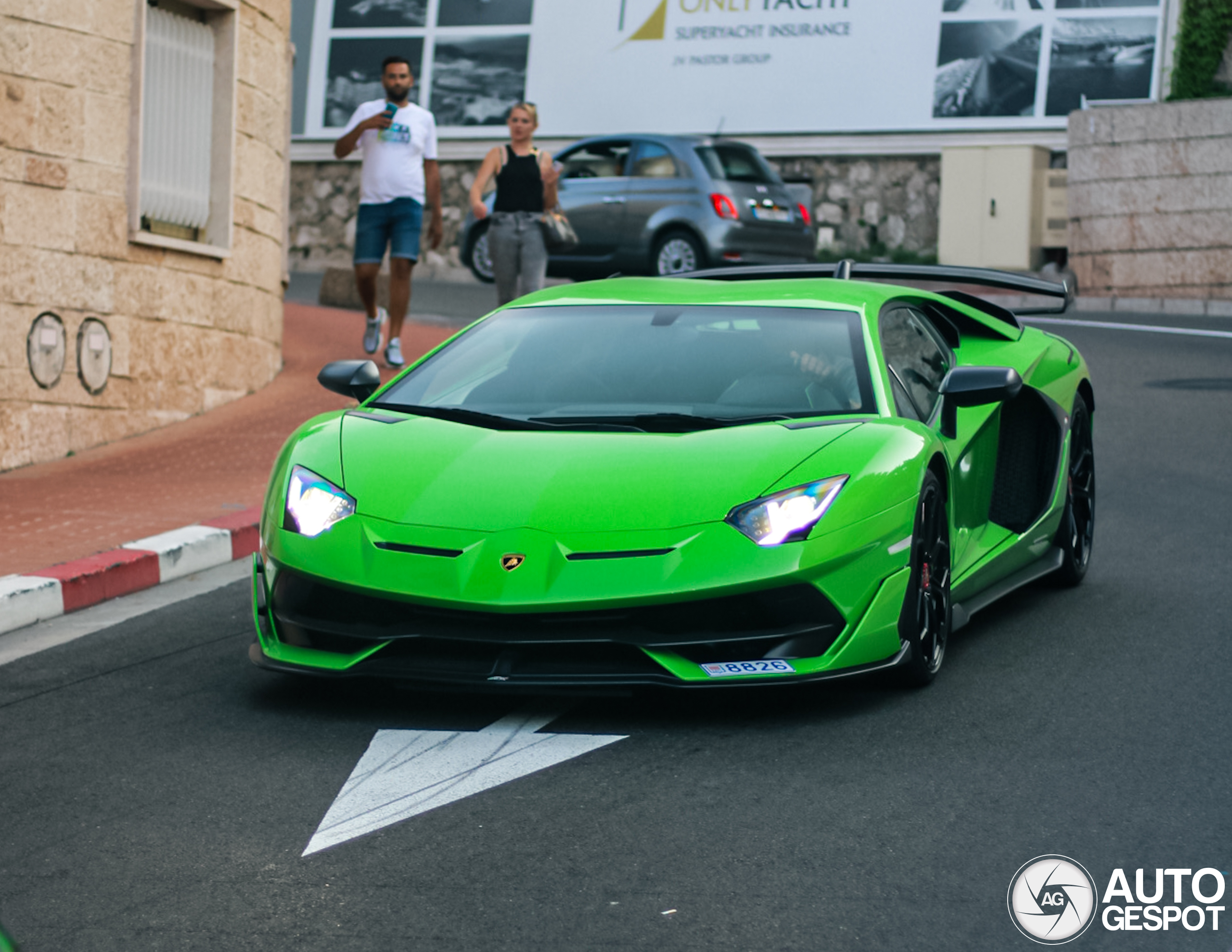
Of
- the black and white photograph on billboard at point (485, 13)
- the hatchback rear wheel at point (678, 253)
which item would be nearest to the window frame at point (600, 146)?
the hatchback rear wheel at point (678, 253)

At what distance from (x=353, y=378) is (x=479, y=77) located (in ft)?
76.8

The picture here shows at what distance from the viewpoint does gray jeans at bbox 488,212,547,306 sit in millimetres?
12477

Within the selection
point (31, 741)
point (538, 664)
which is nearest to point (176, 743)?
point (31, 741)

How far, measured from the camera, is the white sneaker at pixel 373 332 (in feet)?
43.8

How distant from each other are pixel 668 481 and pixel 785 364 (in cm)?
94

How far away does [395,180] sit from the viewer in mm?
12398

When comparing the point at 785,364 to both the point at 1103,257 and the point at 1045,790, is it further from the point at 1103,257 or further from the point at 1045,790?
the point at 1103,257

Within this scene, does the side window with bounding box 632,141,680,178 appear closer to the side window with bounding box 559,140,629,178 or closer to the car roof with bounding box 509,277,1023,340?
the side window with bounding box 559,140,629,178

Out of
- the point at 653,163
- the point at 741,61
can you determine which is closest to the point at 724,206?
the point at 653,163

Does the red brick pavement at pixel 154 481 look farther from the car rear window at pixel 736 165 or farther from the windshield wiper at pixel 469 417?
the car rear window at pixel 736 165

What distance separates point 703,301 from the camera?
19.3 feet

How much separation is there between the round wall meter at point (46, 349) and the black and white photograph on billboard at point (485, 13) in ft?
62.0

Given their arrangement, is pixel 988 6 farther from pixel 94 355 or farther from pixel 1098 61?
pixel 94 355

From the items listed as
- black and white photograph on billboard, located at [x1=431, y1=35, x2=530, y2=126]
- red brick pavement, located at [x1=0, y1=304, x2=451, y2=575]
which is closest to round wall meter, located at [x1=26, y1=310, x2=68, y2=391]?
red brick pavement, located at [x1=0, y1=304, x2=451, y2=575]
